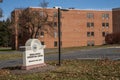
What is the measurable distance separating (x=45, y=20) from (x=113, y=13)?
79.9 ft

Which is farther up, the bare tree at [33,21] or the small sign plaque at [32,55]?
the bare tree at [33,21]

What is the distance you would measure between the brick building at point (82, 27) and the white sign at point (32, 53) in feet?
199

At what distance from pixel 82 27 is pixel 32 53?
223 feet

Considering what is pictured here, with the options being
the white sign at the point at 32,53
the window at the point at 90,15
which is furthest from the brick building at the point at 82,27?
the white sign at the point at 32,53

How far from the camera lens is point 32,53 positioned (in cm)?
1759

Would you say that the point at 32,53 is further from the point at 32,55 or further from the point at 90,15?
the point at 90,15

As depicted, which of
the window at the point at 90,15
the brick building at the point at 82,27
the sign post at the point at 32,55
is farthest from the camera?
the window at the point at 90,15

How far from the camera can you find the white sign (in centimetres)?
1703

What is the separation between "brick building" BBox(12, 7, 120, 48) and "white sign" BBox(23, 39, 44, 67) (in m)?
60.7

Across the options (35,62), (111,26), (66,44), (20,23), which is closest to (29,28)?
(20,23)

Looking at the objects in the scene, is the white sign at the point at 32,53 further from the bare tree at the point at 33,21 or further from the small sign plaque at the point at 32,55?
the bare tree at the point at 33,21

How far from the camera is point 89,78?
12.6m

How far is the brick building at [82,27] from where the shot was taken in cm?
8088

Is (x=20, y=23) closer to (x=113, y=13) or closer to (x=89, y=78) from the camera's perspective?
(x=113, y=13)
